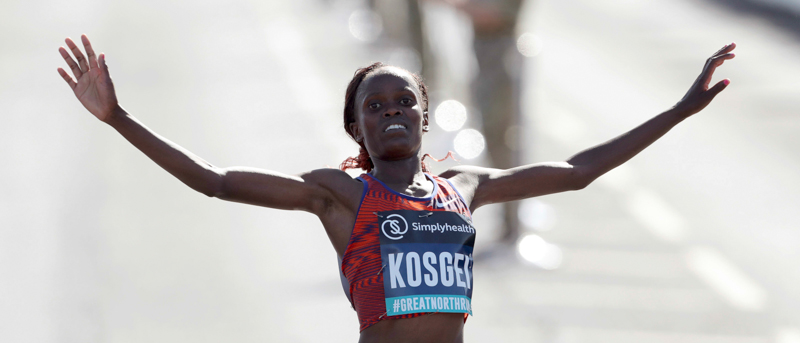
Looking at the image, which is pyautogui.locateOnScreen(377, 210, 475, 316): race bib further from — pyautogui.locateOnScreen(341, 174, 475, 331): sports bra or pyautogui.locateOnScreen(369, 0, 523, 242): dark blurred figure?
pyautogui.locateOnScreen(369, 0, 523, 242): dark blurred figure

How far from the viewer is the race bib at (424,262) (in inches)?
113

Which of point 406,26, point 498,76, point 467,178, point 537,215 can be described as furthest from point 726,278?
point 406,26

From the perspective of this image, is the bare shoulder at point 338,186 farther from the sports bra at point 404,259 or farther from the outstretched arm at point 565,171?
the outstretched arm at point 565,171

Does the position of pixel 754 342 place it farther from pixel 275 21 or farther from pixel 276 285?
pixel 275 21

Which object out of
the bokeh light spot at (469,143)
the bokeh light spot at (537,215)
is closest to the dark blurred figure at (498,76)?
the bokeh light spot at (537,215)

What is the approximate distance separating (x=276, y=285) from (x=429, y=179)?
4.12 metres

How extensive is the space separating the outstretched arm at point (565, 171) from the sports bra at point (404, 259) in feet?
0.97

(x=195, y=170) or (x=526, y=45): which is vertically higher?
(x=526, y=45)

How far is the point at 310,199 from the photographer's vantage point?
9.86 feet

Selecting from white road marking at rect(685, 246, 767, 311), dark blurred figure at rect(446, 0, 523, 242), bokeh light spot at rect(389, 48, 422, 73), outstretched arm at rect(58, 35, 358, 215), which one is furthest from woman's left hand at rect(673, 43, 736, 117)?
bokeh light spot at rect(389, 48, 422, 73)

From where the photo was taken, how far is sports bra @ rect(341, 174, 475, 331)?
2871mm

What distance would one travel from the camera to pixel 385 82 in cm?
315

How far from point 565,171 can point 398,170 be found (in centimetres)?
62

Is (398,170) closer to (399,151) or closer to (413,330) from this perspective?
(399,151)
